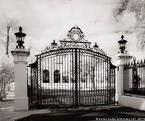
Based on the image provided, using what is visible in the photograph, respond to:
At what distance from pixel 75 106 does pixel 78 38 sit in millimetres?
4105

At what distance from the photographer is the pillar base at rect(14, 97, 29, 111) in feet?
33.2

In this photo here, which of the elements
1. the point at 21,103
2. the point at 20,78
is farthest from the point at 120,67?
the point at 21,103

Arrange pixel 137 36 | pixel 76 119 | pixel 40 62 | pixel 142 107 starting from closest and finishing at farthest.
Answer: pixel 76 119, pixel 142 107, pixel 40 62, pixel 137 36

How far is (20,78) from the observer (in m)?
10.3

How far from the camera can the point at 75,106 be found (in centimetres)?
1128

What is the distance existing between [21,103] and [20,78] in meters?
1.34

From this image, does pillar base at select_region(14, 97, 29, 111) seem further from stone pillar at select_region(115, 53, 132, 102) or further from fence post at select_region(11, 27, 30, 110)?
stone pillar at select_region(115, 53, 132, 102)

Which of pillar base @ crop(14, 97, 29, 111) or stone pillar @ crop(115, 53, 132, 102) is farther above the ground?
stone pillar @ crop(115, 53, 132, 102)

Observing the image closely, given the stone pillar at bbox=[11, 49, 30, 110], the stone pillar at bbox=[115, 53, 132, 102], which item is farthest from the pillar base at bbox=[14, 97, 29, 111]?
the stone pillar at bbox=[115, 53, 132, 102]

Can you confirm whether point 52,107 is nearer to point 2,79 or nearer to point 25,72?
point 25,72

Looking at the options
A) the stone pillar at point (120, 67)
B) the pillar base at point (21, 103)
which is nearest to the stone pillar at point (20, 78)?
the pillar base at point (21, 103)

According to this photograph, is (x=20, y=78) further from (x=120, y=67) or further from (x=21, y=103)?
(x=120, y=67)

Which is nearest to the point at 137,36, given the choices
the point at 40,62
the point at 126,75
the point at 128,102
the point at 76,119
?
the point at 126,75

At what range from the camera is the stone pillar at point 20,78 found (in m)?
10.2
